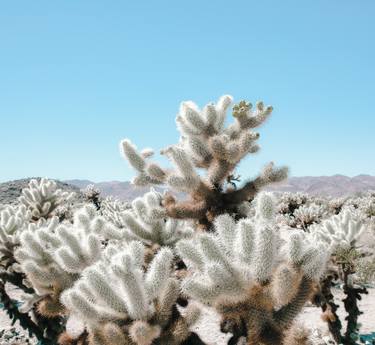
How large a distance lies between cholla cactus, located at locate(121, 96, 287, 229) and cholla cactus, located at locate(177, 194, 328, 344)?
3.33ft

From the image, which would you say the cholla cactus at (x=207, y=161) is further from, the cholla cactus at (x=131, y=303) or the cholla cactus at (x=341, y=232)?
the cholla cactus at (x=341, y=232)

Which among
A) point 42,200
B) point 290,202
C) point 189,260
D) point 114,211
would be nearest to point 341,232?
point 189,260

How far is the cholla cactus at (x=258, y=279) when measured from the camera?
2807 millimetres

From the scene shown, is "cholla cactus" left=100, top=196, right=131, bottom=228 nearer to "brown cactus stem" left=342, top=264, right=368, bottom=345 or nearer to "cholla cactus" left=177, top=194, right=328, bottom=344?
"cholla cactus" left=177, top=194, right=328, bottom=344

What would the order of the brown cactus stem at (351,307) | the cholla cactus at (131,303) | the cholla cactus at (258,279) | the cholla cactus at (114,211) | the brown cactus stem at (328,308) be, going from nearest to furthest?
the cholla cactus at (258,279) → the cholla cactus at (131,303) → the brown cactus stem at (328,308) → the brown cactus stem at (351,307) → the cholla cactus at (114,211)

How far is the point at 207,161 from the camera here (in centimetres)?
416

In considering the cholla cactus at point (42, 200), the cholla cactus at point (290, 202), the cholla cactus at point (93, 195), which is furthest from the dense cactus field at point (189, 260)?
the cholla cactus at point (93, 195)

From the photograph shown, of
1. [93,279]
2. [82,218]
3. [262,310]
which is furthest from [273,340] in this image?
[82,218]

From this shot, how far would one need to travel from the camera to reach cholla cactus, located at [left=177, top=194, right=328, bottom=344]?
9.21 feet

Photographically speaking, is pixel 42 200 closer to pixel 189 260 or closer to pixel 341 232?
pixel 341 232

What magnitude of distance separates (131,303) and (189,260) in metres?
0.49

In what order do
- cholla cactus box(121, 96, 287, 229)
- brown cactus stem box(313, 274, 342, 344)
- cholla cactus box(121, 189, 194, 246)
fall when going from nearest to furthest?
cholla cactus box(121, 96, 287, 229) < cholla cactus box(121, 189, 194, 246) < brown cactus stem box(313, 274, 342, 344)

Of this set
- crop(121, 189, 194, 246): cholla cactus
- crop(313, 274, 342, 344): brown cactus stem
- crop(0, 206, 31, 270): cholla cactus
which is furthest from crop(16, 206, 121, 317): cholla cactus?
crop(313, 274, 342, 344): brown cactus stem

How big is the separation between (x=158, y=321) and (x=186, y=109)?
1.99 m
